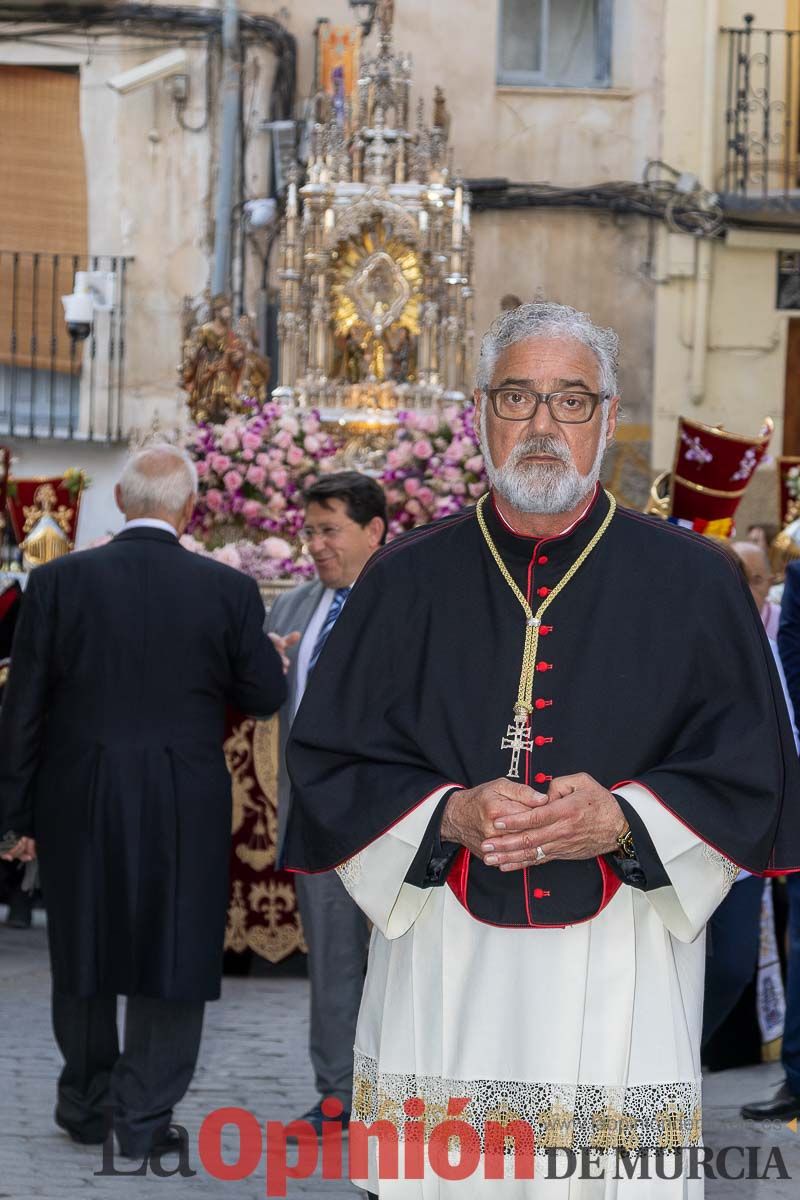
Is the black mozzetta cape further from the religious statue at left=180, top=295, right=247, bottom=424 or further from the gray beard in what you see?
the religious statue at left=180, top=295, right=247, bottom=424

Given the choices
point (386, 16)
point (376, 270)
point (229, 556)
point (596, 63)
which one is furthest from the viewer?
point (596, 63)

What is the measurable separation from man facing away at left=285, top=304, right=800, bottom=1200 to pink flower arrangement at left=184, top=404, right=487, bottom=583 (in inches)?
187

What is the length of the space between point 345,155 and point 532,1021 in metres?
7.36

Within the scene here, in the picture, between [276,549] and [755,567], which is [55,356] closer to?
[276,549]

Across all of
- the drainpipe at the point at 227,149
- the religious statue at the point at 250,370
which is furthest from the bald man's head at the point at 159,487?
the drainpipe at the point at 227,149

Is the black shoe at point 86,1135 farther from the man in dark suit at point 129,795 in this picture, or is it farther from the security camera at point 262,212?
the security camera at point 262,212

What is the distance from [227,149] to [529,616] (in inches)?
432

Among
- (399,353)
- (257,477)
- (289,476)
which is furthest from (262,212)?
(257,477)

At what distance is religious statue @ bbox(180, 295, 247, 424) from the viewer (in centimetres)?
916

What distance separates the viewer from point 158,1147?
16.3 ft

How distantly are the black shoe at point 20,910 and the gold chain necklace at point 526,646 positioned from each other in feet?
17.4

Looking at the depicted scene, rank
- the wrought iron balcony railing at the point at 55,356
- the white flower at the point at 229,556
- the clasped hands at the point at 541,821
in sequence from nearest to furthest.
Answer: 1. the clasped hands at the point at 541,821
2. the white flower at the point at 229,556
3. the wrought iron balcony railing at the point at 55,356

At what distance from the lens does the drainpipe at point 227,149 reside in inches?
528

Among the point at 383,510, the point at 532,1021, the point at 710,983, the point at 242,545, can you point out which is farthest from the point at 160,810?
the point at 242,545
